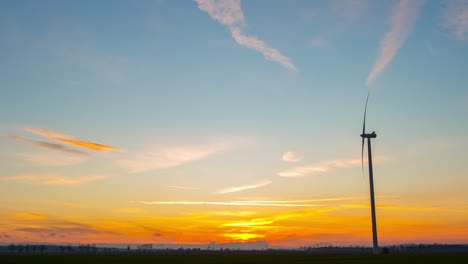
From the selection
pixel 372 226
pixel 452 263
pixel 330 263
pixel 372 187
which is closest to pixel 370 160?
pixel 372 187

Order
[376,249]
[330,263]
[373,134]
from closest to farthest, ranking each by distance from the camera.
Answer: [330,263] < [376,249] < [373,134]

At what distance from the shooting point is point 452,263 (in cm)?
8838

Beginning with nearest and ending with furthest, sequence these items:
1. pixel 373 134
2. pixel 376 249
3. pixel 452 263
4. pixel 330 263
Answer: pixel 452 263, pixel 330 263, pixel 376 249, pixel 373 134

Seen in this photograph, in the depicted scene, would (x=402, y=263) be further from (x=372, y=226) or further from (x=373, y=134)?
(x=373, y=134)

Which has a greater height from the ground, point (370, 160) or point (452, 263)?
point (370, 160)

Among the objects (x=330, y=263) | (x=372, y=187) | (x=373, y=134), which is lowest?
(x=330, y=263)

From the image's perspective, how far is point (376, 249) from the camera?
453 feet

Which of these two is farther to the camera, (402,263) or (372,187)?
(372,187)

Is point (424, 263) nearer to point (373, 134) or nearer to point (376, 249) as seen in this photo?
point (376, 249)

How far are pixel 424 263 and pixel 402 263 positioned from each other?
3582 millimetres

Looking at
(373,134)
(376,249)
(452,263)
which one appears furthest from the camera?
(373,134)

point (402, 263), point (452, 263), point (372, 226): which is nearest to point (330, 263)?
point (402, 263)

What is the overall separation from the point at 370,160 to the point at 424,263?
55043mm

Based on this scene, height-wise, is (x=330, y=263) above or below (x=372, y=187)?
below
